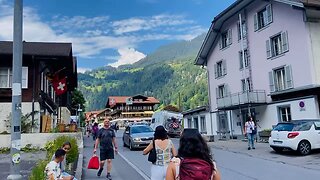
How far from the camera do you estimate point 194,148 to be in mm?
3312

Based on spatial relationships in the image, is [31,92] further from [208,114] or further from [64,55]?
[208,114]

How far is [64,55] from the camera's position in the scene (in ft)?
69.5

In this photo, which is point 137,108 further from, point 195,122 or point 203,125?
point 203,125

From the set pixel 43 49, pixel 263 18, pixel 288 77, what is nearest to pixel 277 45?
pixel 288 77

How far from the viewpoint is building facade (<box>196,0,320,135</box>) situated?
2347 cm

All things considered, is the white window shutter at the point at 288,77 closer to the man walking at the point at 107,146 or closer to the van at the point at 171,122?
the van at the point at 171,122

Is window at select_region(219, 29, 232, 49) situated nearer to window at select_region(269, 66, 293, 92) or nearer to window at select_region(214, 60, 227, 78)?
window at select_region(214, 60, 227, 78)

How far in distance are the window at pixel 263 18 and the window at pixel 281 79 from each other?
440 cm

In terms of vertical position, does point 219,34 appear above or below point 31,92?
above

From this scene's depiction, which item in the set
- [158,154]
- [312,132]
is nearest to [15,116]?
[158,154]

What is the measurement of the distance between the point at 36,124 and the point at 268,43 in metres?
19.4

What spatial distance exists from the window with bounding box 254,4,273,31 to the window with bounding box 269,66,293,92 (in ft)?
14.4

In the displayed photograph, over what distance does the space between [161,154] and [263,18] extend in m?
26.0

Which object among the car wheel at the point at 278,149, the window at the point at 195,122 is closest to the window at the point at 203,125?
the window at the point at 195,122
